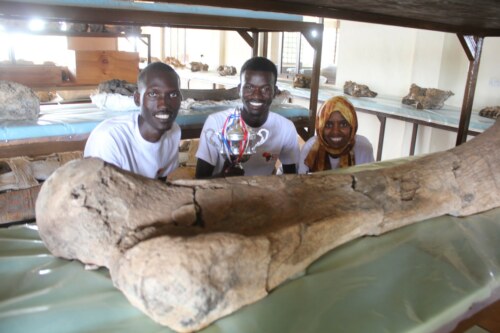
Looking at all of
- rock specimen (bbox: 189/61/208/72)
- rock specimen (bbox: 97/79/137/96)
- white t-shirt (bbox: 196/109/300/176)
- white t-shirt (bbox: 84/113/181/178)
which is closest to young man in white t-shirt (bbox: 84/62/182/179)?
white t-shirt (bbox: 84/113/181/178)

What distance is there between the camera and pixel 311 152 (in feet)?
6.44

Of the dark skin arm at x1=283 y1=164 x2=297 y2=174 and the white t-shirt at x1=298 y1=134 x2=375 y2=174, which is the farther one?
the dark skin arm at x1=283 y1=164 x2=297 y2=174

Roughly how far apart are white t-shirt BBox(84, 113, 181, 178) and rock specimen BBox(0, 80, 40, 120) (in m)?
0.84

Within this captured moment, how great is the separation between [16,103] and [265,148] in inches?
54.0

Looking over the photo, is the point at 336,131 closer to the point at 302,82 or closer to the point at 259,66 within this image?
the point at 259,66

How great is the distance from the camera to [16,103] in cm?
225

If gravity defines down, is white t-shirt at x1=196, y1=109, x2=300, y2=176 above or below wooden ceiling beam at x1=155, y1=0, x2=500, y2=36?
below

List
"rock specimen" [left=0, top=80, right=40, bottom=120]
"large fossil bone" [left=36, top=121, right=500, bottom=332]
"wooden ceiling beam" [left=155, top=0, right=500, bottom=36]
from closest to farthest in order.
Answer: "large fossil bone" [left=36, top=121, right=500, bottom=332] → "wooden ceiling beam" [left=155, top=0, right=500, bottom=36] → "rock specimen" [left=0, top=80, right=40, bottom=120]

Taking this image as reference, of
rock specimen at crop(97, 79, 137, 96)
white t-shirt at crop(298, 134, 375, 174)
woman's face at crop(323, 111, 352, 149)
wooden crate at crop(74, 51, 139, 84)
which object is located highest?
wooden crate at crop(74, 51, 139, 84)

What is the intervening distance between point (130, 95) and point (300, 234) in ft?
6.75

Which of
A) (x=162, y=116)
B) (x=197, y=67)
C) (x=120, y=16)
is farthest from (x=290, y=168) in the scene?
(x=197, y=67)

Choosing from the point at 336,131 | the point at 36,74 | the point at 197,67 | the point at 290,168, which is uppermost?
the point at 197,67

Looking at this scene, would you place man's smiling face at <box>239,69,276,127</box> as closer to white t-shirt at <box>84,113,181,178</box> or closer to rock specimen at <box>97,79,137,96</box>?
white t-shirt at <box>84,113,181,178</box>

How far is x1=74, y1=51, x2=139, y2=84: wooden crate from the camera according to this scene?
12.3ft
